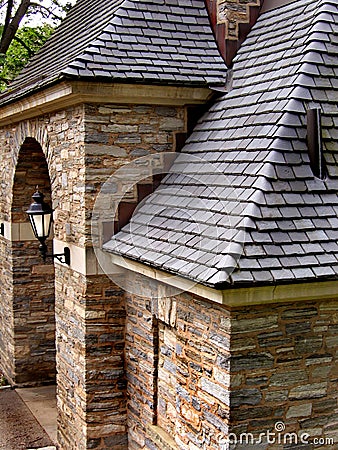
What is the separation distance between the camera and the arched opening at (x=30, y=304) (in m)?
10.2

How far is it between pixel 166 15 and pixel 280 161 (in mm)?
2960

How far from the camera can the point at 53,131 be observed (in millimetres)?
7582

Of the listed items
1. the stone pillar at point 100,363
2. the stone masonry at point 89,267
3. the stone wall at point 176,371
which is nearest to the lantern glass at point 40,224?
the stone masonry at point 89,267

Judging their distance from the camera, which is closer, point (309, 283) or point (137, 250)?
point (309, 283)

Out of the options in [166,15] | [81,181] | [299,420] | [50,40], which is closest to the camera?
[299,420]

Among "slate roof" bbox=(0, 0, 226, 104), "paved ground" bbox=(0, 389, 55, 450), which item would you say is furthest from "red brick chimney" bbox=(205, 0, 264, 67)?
"paved ground" bbox=(0, 389, 55, 450)

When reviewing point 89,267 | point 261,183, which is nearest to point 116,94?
point 89,267

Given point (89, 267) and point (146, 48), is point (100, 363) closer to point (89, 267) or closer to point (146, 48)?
point (89, 267)

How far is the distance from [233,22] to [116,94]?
1614mm

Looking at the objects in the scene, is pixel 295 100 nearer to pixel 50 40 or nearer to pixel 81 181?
pixel 81 181

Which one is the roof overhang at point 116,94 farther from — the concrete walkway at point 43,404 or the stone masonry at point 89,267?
the concrete walkway at point 43,404

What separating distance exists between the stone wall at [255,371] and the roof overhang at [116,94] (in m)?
2.21

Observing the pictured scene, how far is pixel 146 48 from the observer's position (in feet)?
22.2

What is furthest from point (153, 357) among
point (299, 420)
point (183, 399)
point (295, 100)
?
point (295, 100)
